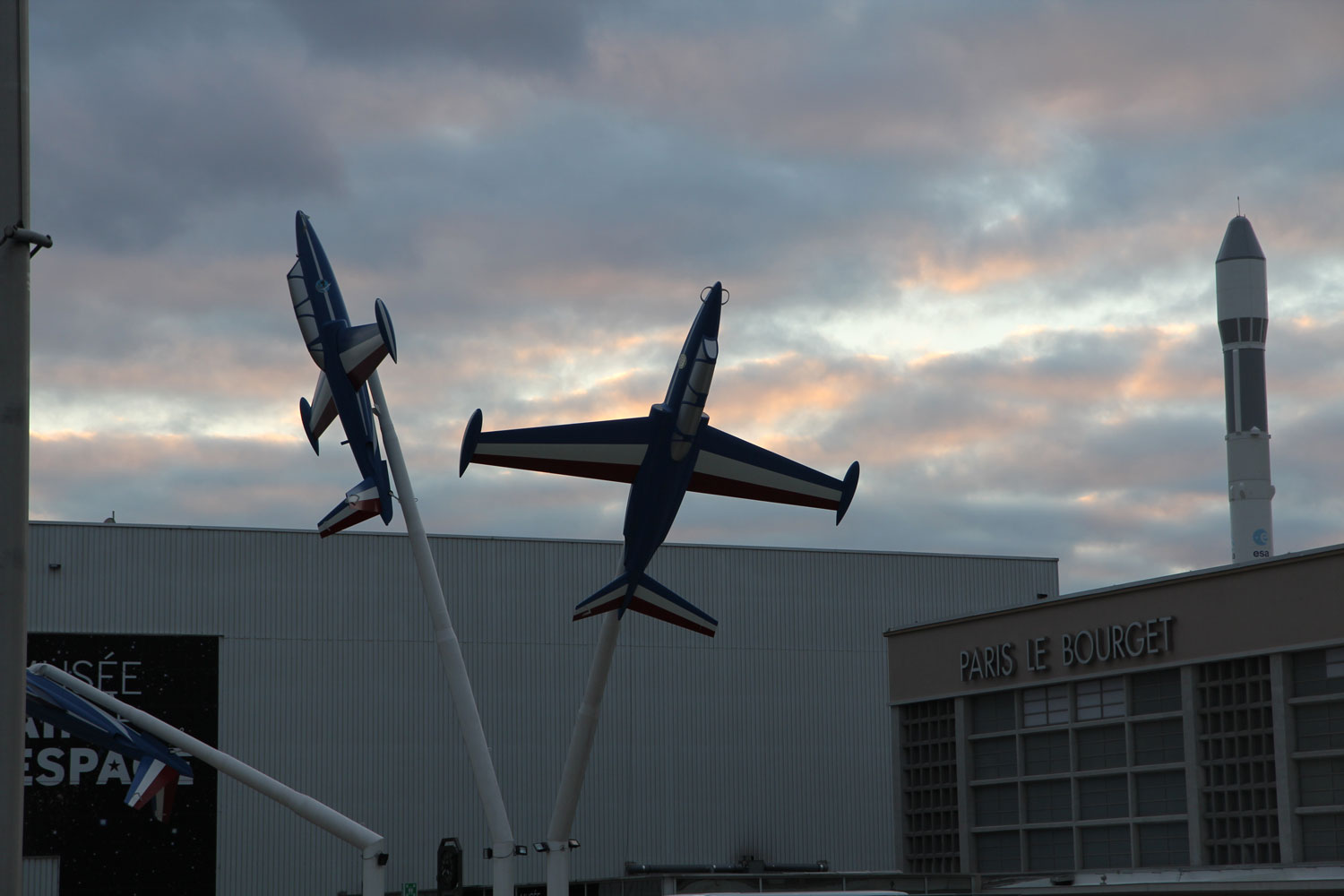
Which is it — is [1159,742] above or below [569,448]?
below

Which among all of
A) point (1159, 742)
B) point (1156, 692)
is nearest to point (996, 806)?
point (1159, 742)

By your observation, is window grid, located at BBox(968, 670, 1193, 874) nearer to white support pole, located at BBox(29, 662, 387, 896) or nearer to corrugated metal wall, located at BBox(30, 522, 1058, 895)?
corrugated metal wall, located at BBox(30, 522, 1058, 895)

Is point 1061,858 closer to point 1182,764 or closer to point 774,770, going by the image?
point 1182,764

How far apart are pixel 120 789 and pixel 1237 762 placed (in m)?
35.0

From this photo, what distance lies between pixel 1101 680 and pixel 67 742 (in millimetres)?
32820

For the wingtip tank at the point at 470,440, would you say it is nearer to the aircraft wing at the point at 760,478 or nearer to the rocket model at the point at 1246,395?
the aircraft wing at the point at 760,478

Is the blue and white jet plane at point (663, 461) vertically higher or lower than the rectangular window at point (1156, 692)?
higher

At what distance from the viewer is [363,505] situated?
2983cm

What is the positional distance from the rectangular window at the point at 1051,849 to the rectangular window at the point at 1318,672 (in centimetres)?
790

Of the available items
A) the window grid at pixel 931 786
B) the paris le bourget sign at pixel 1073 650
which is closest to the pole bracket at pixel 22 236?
the paris le bourget sign at pixel 1073 650

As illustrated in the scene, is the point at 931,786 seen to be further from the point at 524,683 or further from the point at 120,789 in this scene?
the point at 120,789

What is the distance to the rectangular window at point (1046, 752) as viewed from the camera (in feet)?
125

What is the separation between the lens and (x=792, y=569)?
59.8m

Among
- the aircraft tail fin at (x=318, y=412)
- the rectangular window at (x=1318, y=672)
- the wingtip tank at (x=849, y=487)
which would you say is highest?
the aircraft tail fin at (x=318, y=412)
